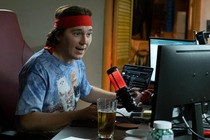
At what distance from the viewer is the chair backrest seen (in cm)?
206

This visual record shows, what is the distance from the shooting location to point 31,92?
170 cm

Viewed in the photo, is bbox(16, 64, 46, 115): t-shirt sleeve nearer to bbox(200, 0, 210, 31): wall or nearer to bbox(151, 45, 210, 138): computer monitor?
bbox(151, 45, 210, 138): computer monitor

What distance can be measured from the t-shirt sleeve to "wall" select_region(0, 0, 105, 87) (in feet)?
4.12

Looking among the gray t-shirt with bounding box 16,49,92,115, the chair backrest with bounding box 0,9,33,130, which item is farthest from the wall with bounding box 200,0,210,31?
the chair backrest with bounding box 0,9,33,130

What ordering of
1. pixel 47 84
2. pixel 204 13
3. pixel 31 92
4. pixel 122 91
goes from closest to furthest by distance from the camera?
pixel 122 91
pixel 31 92
pixel 47 84
pixel 204 13

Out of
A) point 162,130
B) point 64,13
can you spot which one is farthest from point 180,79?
point 64,13

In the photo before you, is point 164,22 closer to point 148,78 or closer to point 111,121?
point 148,78

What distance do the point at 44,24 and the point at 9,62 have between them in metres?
0.95

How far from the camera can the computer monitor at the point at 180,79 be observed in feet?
3.79

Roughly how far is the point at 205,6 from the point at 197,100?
1921 millimetres

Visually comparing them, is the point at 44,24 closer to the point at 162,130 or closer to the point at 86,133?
the point at 86,133

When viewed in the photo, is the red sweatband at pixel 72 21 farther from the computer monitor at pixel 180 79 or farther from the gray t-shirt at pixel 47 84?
the computer monitor at pixel 180 79

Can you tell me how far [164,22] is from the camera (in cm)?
491

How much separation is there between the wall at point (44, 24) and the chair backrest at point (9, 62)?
722 mm
